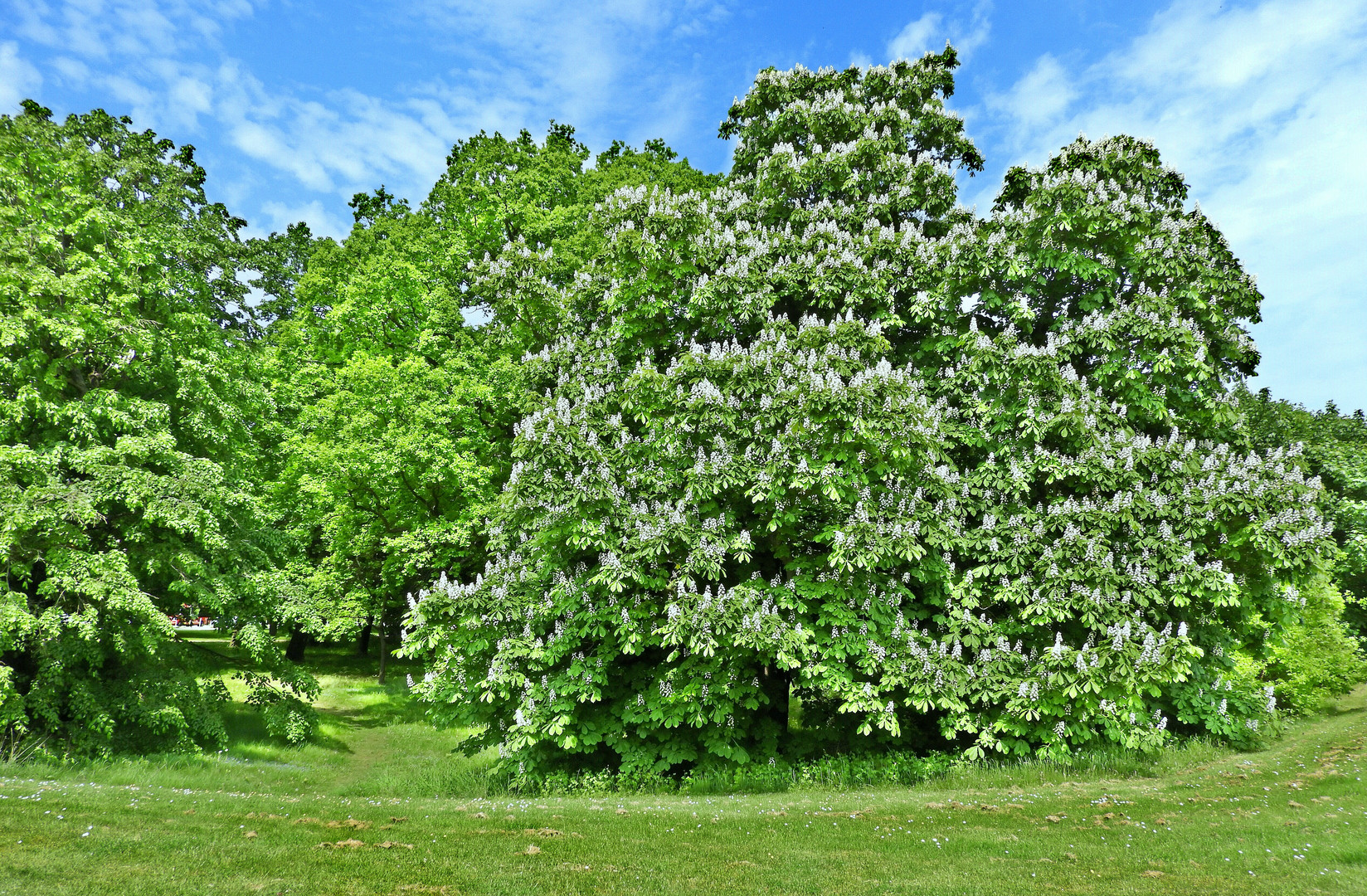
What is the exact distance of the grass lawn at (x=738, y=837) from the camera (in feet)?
22.7

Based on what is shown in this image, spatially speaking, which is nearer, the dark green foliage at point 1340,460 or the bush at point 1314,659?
the bush at point 1314,659

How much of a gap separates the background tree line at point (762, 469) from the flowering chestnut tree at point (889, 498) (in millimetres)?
85

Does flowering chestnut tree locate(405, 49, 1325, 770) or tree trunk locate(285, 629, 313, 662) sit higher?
flowering chestnut tree locate(405, 49, 1325, 770)

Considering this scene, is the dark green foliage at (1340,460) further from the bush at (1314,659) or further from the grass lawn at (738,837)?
the grass lawn at (738,837)

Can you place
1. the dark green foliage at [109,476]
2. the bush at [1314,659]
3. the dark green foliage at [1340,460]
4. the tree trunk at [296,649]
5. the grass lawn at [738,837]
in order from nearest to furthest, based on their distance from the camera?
1. the grass lawn at [738,837]
2. the dark green foliage at [109,476]
3. the bush at [1314,659]
4. the dark green foliage at [1340,460]
5. the tree trunk at [296,649]

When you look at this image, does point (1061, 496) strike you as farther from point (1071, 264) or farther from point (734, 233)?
point (734, 233)

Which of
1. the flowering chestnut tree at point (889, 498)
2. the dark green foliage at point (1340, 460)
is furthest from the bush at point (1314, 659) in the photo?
the flowering chestnut tree at point (889, 498)

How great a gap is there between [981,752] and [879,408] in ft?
22.1

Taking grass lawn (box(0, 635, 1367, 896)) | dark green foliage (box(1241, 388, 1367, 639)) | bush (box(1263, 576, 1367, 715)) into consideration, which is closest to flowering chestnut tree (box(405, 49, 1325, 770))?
grass lawn (box(0, 635, 1367, 896))

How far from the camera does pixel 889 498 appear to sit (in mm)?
13133

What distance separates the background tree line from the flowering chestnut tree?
85 mm

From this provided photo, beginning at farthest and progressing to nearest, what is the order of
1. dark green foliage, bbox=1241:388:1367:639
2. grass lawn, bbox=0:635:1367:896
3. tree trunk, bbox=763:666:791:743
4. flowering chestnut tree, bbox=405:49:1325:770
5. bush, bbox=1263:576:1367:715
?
dark green foliage, bbox=1241:388:1367:639, bush, bbox=1263:576:1367:715, tree trunk, bbox=763:666:791:743, flowering chestnut tree, bbox=405:49:1325:770, grass lawn, bbox=0:635:1367:896

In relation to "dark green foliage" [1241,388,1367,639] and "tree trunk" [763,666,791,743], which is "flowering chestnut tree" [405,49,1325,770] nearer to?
"tree trunk" [763,666,791,743]

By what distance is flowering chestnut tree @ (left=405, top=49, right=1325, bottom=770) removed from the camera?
12430mm
